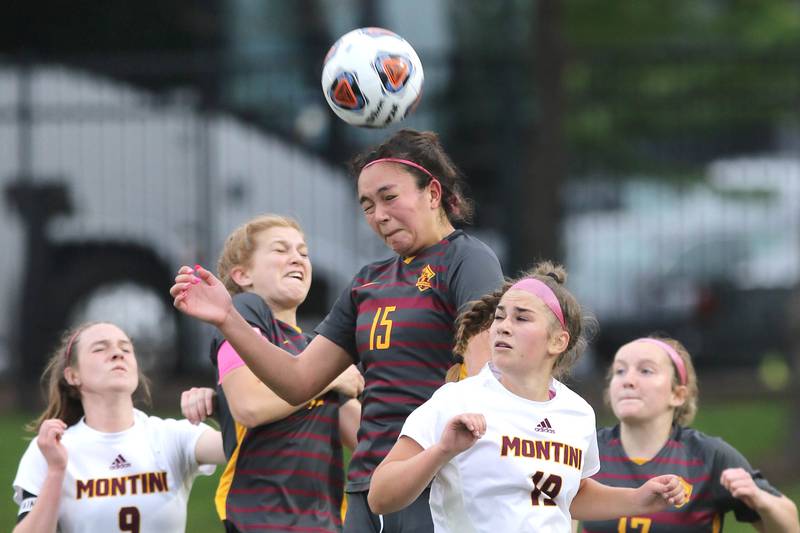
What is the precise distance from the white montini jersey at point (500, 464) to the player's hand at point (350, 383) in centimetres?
106

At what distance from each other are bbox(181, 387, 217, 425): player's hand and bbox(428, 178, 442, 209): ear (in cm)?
112

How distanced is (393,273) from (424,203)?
239 mm

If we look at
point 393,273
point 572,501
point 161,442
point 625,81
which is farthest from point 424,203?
point 625,81

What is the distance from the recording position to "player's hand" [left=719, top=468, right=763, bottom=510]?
15.6ft

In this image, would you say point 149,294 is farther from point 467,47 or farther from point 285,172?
point 467,47

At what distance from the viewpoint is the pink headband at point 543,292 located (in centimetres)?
430

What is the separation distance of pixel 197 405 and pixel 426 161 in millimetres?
1230

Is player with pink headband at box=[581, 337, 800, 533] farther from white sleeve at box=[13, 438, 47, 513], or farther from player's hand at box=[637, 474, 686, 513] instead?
white sleeve at box=[13, 438, 47, 513]

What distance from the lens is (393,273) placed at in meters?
4.70

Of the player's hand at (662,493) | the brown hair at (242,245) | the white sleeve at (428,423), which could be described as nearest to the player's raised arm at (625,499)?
the player's hand at (662,493)

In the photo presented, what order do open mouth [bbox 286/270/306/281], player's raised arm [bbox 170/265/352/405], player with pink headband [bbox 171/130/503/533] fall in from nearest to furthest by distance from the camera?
player's raised arm [bbox 170/265/352/405] → player with pink headband [bbox 171/130/503/533] → open mouth [bbox 286/270/306/281]

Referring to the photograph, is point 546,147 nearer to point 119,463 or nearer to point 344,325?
point 119,463

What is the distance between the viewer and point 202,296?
4.40 meters

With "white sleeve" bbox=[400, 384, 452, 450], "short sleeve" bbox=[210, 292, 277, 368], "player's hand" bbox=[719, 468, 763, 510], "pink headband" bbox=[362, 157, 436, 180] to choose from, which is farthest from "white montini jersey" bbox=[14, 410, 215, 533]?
"player's hand" bbox=[719, 468, 763, 510]
